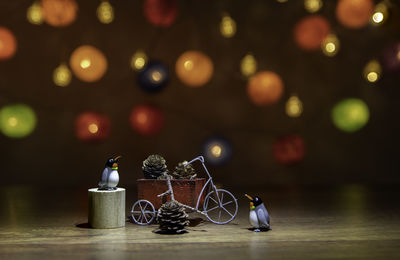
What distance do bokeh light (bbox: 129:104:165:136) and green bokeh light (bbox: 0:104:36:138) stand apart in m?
0.97

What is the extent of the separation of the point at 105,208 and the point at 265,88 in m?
2.61

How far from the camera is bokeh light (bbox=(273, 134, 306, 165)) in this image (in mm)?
4867

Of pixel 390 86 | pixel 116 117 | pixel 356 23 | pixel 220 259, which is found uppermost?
pixel 356 23

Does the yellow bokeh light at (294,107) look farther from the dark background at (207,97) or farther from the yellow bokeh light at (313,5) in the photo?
the yellow bokeh light at (313,5)

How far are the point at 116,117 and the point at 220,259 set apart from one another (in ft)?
9.86

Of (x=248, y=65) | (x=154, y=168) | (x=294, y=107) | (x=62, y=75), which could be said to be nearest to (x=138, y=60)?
(x=62, y=75)

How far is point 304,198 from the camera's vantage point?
12.7 feet

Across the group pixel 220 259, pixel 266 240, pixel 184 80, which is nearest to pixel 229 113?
pixel 184 80

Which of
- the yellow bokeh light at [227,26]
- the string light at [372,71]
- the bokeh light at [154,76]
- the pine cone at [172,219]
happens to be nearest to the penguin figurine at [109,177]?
the pine cone at [172,219]

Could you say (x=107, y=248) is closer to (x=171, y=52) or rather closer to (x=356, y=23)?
(x=171, y=52)

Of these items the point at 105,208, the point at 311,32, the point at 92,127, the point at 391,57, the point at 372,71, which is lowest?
the point at 105,208

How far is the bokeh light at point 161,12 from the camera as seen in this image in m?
4.79

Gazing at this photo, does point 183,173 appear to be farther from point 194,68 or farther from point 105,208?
point 194,68

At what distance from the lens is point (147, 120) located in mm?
4812
